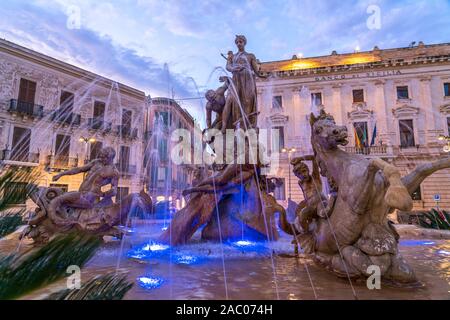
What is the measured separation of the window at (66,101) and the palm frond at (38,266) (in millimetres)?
25929

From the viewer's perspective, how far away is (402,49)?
29.0 metres

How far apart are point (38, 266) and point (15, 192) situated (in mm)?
583

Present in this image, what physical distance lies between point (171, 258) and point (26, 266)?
3238mm

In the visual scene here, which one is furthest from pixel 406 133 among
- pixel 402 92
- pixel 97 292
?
pixel 97 292

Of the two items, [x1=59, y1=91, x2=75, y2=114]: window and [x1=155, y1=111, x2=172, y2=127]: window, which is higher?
[x1=155, y1=111, x2=172, y2=127]: window

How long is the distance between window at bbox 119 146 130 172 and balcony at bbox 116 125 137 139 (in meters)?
1.16

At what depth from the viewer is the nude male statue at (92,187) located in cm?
530

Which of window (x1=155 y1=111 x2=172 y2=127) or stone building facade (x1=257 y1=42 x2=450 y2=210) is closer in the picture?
stone building facade (x1=257 y1=42 x2=450 y2=210)

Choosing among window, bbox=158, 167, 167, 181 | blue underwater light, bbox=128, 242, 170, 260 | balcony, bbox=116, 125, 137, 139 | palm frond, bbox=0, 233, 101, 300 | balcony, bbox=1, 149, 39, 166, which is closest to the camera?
palm frond, bbox=0, 233, 101, 300

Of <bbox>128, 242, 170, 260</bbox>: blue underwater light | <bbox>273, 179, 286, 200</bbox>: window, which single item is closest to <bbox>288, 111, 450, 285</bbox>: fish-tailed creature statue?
<bbox>128, 242, 170, 260</bbox>: blue underwater light

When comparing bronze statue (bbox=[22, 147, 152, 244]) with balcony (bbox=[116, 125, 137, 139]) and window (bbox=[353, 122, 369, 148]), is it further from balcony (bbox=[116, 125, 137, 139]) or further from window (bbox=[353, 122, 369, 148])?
window (bbox=[353, 122, 369, 148])

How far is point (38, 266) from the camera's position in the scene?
128cm

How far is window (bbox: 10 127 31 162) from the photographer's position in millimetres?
19856

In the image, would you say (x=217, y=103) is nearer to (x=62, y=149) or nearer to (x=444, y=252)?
(x=444, y=252)
